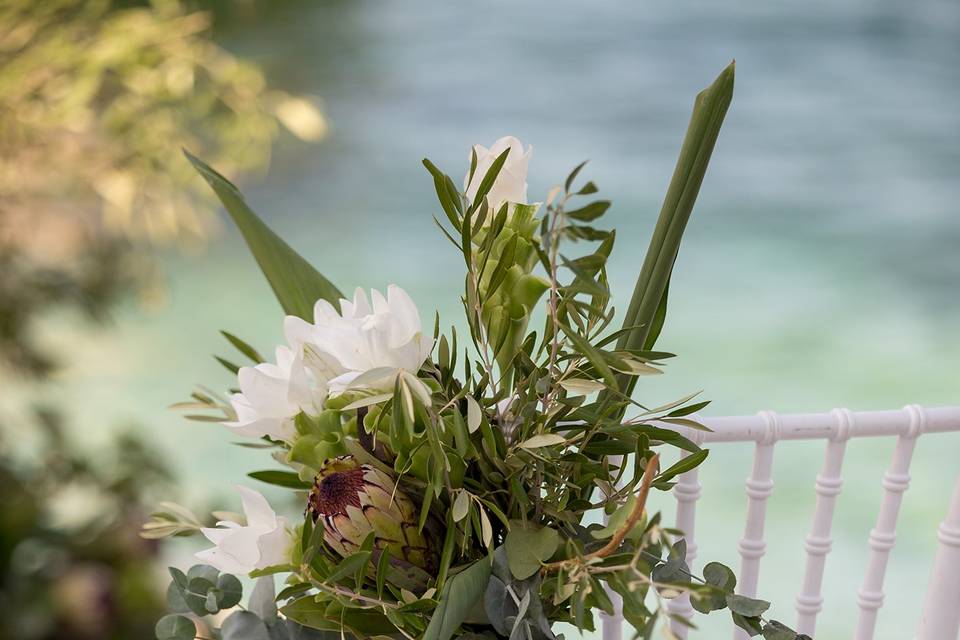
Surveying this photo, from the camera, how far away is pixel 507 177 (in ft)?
1.25

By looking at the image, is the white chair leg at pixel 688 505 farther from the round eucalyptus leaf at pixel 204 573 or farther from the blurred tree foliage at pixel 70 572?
the blurred tree foliage at pixel 70 572

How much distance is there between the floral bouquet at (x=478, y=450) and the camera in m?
0.34

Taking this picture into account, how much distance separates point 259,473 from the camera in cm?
41

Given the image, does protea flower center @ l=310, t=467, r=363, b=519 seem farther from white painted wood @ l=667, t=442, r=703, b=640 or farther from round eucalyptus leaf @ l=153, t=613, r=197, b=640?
white painted wood @ l=667, t=442, r=703, b=640

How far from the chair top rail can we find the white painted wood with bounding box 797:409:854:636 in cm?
2

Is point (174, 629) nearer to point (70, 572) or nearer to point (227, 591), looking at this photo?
point (227, 591)

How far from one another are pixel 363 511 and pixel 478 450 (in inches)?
2.1

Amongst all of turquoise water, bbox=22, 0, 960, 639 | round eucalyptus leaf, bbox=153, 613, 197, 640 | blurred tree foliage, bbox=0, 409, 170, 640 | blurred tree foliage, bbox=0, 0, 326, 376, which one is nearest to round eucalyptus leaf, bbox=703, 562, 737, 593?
round eucalyptus leaf, bbox=153, 613, 197, 640

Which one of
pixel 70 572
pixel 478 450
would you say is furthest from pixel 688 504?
pixel 70 572

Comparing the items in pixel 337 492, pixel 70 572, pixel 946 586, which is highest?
pixel 337 492

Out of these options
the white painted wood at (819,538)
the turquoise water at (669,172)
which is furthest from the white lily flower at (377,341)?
the turquoise water at (669,172)

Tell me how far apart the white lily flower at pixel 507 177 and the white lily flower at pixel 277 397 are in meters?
0.10

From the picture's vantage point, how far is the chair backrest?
53 centimetres

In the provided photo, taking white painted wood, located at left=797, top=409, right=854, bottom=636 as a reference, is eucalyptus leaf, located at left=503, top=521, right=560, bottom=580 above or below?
above
